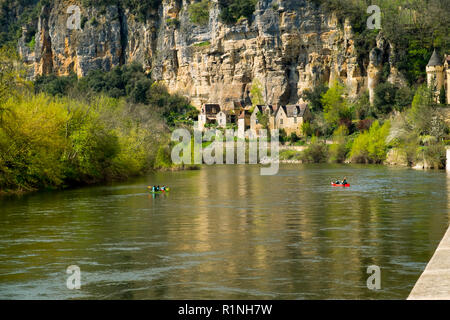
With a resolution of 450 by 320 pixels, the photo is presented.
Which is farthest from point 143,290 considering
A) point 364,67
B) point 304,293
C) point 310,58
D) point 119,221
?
point 310,58

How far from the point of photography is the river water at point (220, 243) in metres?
Result: 15.2

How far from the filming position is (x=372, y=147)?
255 ft

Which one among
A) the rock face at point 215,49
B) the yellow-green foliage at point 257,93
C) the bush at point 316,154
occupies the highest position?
the rock face at point 215,49

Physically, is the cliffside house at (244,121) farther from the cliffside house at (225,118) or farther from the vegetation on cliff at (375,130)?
the vegetation on cliff at (375,130)

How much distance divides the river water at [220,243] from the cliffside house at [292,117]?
7171 centimetres

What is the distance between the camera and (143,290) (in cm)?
1493

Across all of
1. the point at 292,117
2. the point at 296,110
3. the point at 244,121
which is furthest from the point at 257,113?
the point at 296,110

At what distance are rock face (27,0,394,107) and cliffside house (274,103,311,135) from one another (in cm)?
1055

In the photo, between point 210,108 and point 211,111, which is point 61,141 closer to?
point 211,111

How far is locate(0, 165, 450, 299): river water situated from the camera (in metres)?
15.2

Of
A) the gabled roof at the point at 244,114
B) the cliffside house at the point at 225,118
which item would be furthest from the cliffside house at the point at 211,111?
the gabled roof at the point at 244,114

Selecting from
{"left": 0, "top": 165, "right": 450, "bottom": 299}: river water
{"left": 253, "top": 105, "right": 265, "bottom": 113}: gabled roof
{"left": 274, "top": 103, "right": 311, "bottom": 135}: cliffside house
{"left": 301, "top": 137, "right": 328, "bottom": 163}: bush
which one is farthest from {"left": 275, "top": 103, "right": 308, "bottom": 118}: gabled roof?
Result: {"left": 0, "top": 165, "right": 450, "bottom": 299}: river water

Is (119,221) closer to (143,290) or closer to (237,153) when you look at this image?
(143,290)

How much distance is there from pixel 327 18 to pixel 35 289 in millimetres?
116964
